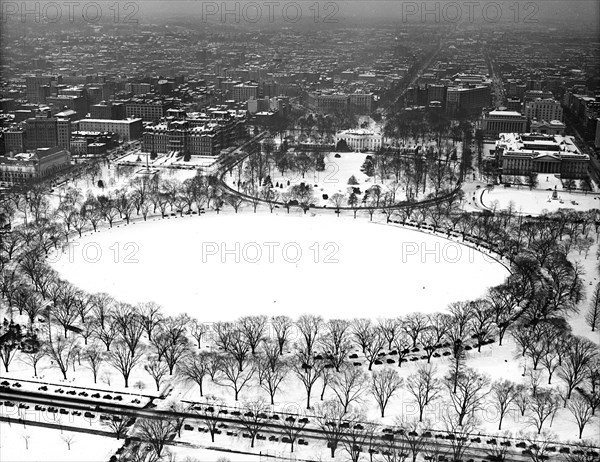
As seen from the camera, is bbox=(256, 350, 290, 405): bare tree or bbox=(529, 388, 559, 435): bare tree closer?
bbox=(529, 388, 559, 435): bare tree

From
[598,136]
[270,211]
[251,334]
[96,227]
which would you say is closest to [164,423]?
[251,334]

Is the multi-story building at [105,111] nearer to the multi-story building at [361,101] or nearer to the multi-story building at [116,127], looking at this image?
the multi-story building at [116,127]

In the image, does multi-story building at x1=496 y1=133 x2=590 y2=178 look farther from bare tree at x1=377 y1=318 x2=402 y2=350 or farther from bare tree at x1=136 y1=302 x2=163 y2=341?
bare tree at x1=136 y1=302 x2=163 y2=341

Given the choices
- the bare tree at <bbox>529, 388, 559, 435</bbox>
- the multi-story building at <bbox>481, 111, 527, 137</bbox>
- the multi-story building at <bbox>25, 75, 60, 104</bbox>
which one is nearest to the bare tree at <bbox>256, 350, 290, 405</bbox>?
the bare tree at <bbox>529, 388, 559, 435</bbox>

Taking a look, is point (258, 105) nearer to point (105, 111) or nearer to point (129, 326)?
point (105, 111)

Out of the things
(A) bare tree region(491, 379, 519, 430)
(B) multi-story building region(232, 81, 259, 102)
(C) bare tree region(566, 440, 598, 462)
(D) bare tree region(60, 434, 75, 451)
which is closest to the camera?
(C) bare tree region(566, 440, 598, 462)

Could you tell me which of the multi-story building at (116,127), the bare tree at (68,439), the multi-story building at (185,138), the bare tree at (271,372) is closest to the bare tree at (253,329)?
the bare tree at (271,372)

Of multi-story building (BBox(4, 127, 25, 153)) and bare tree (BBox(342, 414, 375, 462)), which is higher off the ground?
multi-story building (BBox(4, 127, 25, 153))
